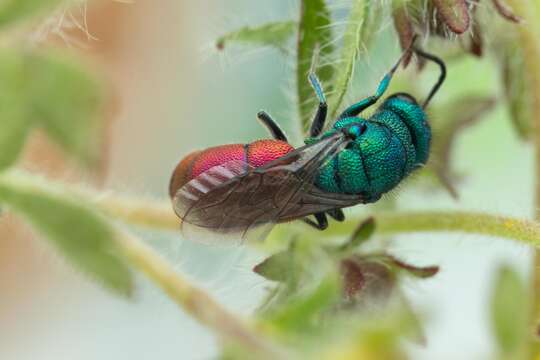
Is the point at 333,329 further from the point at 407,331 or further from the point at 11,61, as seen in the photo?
the point at 11,61

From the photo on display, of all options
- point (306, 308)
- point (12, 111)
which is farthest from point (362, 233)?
point (12, 111)

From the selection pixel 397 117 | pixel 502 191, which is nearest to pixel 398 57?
pixel 397 117

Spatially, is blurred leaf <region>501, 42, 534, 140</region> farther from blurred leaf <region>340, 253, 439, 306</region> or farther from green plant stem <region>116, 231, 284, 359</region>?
green plant stem <region>116, 231, 284, 359</region>

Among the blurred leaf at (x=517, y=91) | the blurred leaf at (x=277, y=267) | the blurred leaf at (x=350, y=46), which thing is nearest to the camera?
the blurred leaf at (x=350, y=46)

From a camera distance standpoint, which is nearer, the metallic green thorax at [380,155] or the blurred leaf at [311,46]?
the blurred leaf at [311,46]

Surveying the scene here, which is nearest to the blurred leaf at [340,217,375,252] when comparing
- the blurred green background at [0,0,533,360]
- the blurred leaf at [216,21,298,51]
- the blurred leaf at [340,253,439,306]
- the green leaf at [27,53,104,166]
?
the blurred leaf at [340,253,439,306]

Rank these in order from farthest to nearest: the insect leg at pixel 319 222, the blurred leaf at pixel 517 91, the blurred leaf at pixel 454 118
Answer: the blurred leaf at pixel 454 118, the blurred leaf at pixel 517 91, the insect leg at pixel 319 222

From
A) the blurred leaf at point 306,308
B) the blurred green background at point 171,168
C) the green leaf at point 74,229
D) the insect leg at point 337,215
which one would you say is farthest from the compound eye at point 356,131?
the blurred green background at point 171,168

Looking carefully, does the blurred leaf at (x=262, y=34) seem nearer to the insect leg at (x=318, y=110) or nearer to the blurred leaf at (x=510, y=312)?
the insect leg at (x=318, y=110)
